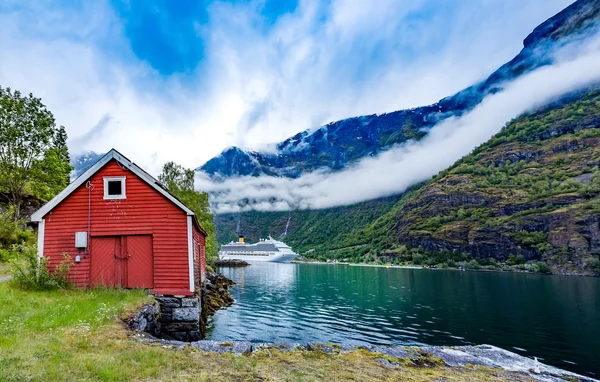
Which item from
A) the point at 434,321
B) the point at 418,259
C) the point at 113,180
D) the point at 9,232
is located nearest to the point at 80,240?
the point at 113,180

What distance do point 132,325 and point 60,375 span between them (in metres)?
5.70

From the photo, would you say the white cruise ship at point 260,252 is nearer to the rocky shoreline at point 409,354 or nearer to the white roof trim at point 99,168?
the white roof trim at point 99,168

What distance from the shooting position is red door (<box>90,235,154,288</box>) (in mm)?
16500

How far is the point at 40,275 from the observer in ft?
49.9

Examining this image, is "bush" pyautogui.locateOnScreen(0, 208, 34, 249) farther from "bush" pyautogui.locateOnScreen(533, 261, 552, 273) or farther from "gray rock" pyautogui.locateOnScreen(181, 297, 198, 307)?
"bush" pyautogui.locateOnScreen(533, 261, 552, 273)

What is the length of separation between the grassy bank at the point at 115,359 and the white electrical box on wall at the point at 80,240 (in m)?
3.42

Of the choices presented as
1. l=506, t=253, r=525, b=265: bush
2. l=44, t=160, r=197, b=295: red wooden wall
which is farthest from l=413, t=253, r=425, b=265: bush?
l=44, t=160, r=197, b=295: red wooden wall

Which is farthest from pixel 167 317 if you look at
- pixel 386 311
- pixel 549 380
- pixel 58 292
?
pixel 386 311

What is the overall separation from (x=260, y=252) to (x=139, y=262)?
6492 inches

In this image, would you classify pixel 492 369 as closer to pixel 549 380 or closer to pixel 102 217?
pixel 549 380

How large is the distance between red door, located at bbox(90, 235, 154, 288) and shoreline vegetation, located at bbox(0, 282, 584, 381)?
2.86 m

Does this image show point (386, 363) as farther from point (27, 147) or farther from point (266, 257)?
point (266, 257)

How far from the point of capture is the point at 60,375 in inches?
267

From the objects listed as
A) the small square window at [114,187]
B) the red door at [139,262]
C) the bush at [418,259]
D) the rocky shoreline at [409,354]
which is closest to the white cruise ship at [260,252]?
the bush at [418,259]
